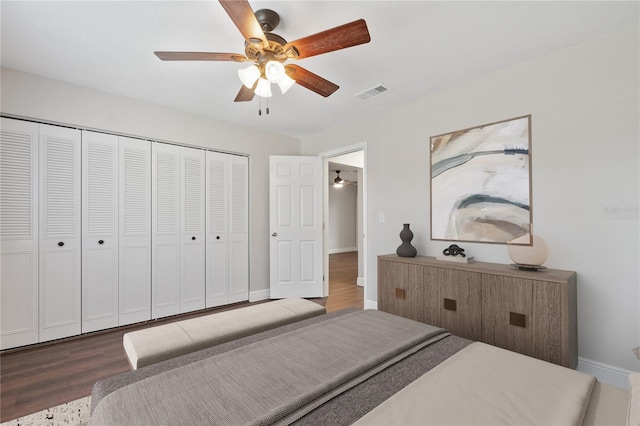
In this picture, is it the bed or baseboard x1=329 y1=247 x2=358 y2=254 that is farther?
baseboard x1=329 y1=247 x2=358 y2=254

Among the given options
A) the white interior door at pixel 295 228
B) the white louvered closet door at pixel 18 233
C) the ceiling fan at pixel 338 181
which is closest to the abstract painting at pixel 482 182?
the white interior door at pixel 295 228

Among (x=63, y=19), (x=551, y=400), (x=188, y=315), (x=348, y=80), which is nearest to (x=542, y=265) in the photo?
(x=551, y=400)

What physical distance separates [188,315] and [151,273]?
2.23 ft

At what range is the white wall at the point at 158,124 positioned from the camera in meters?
2.66

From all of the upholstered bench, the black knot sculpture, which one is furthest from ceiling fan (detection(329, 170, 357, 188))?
the upholstered bench

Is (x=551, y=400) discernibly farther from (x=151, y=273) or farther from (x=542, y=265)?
(x=151, y=273)

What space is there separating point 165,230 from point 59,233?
0.93 m

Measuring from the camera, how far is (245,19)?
1.52 m

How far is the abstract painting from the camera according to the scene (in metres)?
2.48

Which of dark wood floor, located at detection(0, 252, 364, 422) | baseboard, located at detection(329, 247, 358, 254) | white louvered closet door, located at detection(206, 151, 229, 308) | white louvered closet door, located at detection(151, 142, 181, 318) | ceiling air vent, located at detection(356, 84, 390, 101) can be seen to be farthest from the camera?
baseboard, located at detection(329, 247, 358, 254)

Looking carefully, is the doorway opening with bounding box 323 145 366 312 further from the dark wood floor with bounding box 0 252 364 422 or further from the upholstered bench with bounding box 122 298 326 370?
the dark wood floor with bounding box 0 252 364 422

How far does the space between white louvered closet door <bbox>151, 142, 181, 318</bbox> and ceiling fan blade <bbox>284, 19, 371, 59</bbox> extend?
2.36 metres

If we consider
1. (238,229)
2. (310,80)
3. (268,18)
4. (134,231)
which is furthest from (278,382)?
(238,229)

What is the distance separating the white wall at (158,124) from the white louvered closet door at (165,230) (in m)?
0.27
